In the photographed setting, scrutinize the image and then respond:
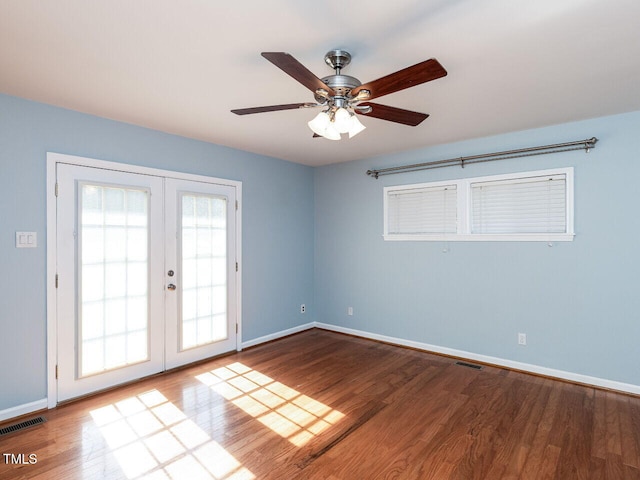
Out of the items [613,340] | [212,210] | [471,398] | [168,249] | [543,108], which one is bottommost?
[471,398]

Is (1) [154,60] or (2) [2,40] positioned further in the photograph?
(1) [154,60]

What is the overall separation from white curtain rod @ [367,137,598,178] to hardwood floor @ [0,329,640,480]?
2206 mm

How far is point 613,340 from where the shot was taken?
3.15 m

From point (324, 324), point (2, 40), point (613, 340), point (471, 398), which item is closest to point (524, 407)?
point (471, 398)

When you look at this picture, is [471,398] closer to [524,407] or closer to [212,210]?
[524,407]

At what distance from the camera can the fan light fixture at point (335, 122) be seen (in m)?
2.01

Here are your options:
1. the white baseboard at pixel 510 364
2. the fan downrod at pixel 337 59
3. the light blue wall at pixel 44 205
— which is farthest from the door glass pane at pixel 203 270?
the fan downrod at pixel 337 59

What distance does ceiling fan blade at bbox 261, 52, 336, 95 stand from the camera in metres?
1.51

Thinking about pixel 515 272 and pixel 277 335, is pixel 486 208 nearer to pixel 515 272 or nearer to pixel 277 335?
pixel 515 272

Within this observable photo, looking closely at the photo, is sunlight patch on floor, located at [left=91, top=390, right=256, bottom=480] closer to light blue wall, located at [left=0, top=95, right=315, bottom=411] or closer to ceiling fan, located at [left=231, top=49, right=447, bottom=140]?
light blue wall, located at [left=0, top=95, right=315, bottom=411]

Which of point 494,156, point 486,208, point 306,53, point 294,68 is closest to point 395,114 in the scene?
point 306,53

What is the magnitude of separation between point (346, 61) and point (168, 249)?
8.31ft

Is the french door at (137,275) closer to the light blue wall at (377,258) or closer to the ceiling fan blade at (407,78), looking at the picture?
the light blue wall at (377,258)

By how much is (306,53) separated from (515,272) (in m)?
2.99
